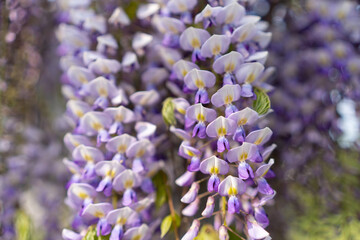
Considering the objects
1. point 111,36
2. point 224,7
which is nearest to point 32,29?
point 111,36

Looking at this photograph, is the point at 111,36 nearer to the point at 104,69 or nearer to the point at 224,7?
the point at 104,69

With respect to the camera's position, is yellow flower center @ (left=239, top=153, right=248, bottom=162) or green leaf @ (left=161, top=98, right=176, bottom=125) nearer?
yellow flower center @ (left=239, top=153, right=248, bottom=162)

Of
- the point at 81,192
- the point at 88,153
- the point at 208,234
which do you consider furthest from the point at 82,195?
the point at 208,234

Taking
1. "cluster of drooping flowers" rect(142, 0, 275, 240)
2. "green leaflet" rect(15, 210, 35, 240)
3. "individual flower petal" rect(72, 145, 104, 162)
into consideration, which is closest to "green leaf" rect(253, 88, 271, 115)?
"cluster of drooping flowers" rect(142, 0, 275, 240)

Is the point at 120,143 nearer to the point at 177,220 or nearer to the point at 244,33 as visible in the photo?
the point at 177,220

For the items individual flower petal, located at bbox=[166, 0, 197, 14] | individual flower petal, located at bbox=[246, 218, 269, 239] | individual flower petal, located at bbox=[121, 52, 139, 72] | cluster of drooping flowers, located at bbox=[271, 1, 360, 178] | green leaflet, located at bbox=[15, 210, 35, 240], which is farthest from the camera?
cluster of drooping flowers, located at bbox=[271, 1, 360, 178]

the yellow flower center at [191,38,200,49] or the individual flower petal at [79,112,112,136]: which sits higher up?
the yellow flower center at [191,38,200,49]

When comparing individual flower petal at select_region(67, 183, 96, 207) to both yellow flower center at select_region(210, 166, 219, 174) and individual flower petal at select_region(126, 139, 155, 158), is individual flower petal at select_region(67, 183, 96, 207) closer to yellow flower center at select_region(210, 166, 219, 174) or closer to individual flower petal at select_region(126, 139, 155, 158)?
individual flower petal at select_region(126, 139, 155, 158)

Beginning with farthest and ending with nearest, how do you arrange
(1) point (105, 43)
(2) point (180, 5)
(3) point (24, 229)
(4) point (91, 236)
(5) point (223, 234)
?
1. (3) point (24, 229)
2. (1) point (105, 43)
3. (2) point (180, 5)
4. (4) point (91, 236)
5. (5) point (223, 234)
